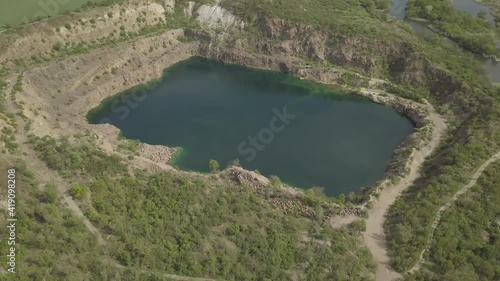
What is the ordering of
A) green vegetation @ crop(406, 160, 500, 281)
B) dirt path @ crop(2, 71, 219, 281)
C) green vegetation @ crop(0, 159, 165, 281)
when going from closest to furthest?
1. green vegetation @ crop(0, 159, 165, 281)
2. dirt path @ crop(2, 71, 219, 281)
3. green vegetation @ crop(406, 160, 500, 281)

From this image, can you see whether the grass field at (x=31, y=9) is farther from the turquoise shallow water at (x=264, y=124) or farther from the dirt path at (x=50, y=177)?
the dirt path at (x=50, y=177)

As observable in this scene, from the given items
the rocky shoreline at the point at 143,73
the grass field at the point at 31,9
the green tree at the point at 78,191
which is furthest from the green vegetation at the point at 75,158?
the grass field at the point at 31,9

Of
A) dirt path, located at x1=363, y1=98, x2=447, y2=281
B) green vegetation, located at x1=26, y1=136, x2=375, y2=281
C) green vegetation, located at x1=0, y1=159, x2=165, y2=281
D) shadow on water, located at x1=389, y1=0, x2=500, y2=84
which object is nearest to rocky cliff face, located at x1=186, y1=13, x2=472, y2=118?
shadow on water, located at x1=389, y1=0, x2=500, y2=84

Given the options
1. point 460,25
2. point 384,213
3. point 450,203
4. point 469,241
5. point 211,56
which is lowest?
point 384,213

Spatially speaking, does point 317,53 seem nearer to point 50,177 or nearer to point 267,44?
point 267,44

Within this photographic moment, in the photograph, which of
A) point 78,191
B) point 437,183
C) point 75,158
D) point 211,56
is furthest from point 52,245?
point 211,56

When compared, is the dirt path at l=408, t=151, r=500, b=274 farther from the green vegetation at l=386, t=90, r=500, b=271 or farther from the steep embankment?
the steep embankment

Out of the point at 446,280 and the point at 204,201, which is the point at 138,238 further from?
the point at 446,280
